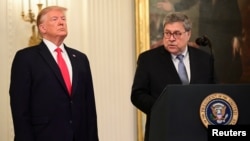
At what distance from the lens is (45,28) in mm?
3078

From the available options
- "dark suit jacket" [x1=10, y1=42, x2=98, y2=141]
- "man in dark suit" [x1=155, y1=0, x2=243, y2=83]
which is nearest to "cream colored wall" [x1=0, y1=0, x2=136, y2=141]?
"man in dark suit" [x1=155, y1=0, x2=243, y2=83]

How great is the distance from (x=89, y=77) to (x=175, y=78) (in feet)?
2.42

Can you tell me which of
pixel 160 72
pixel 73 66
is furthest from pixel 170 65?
pixel 73 66

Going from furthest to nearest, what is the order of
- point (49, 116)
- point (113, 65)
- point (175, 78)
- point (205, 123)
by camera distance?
point (113, 65)
point (49, 116)
point (175, 78)
point (205, 123)

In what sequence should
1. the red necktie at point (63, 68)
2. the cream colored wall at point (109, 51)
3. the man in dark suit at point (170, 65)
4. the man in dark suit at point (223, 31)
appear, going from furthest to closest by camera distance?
the man in dark suit at point (223, 31) < the cream colored wall at point (109, 51) < the red necktie at point (63, 68) < the man in dark suit at point (170, 65)

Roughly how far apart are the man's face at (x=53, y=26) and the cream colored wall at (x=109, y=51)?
5.07 ft

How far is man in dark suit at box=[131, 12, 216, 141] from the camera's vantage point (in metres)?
2.71

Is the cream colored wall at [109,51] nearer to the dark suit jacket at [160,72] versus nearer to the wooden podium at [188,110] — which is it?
the dark suit jacket at [160,72]

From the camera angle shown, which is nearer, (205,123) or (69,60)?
(205,123)

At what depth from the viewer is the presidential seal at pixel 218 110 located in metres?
1.74

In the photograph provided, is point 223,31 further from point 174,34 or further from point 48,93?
point 48,93

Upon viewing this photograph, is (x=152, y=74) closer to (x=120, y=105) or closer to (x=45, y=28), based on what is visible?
(x=45, y=28)

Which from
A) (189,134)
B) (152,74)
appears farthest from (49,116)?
(189,134)

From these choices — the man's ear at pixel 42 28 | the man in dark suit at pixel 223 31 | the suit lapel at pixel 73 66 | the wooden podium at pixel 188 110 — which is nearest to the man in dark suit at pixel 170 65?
the suit lapel at pixel 73 66
